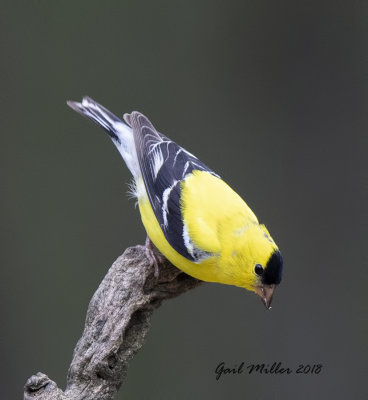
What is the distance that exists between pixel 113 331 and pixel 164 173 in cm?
65

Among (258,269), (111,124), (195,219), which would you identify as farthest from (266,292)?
(111,124)

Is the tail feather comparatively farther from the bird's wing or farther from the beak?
the beak

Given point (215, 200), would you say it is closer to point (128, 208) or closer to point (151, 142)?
point (151, 142)

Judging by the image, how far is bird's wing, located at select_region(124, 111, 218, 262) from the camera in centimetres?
216

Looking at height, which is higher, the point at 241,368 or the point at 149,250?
the point at 149,250

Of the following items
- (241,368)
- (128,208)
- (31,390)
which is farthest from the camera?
(128,208)

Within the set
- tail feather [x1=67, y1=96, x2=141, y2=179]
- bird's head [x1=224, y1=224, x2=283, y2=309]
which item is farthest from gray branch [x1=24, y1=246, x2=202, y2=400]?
tail feather [x1=67, y1=96, x2=141, y2=179]

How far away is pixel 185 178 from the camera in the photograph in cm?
233

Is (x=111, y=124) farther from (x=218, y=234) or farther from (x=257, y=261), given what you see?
(x=257, y=261)

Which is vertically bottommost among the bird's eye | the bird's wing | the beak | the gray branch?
the gray branch

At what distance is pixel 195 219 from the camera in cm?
218

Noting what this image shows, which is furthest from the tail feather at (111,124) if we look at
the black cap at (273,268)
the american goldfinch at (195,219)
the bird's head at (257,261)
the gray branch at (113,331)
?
the black cap at (273,268)

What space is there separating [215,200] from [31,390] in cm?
83

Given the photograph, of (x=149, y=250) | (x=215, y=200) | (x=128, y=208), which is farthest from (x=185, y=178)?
(x=128, y=208)
